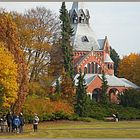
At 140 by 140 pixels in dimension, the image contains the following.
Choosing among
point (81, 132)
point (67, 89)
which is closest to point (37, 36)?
point (67, 89)

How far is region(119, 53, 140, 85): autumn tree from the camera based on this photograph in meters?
56.9

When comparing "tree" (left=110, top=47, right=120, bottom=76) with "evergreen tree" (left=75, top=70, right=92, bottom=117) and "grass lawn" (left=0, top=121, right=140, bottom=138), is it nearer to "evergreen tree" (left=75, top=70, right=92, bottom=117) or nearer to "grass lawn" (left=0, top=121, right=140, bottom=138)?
"evergreen tree" (left=75, top=70, right=92, bottom=117)

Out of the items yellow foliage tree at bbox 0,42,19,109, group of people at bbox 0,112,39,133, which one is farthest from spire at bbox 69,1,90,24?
group of people at bbox 0,112,39,133

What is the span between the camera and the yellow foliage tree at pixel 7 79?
31377 mm

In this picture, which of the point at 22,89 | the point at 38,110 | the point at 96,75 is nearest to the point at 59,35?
the point at 96,75

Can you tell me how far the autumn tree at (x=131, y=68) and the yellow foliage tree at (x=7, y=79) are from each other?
26.1 metres

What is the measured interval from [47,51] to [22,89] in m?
17.1

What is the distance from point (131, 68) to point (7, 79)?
31.0 meters

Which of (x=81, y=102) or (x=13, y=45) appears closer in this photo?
(x=13, y=45)

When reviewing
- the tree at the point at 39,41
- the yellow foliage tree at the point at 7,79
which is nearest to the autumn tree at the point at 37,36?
the tree at the point at 39,41

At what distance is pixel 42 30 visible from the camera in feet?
166

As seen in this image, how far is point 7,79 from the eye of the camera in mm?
31500

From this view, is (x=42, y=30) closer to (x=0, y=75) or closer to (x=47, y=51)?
(x=47, y=51)

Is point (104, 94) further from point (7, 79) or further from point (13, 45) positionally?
point (7, 79)
